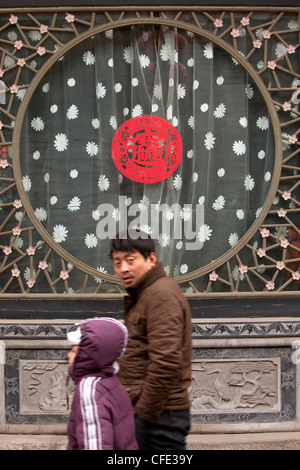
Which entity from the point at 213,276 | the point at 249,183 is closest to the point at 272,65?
the point at 249,183

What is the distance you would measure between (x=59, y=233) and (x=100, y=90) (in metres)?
1.12

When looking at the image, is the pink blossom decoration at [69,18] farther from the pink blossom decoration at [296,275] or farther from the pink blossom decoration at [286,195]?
the pink blossom decoration at [296,275]

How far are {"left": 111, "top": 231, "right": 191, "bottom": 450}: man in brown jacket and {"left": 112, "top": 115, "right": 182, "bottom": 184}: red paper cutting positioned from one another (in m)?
1.95

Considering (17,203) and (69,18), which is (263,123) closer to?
(69,18)

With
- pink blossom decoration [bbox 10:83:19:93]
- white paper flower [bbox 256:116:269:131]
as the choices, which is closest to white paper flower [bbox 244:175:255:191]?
white paper flower [bbox 256:116:269:131]

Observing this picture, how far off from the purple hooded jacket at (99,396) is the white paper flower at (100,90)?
2661mm

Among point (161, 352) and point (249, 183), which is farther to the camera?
point (249, 183)

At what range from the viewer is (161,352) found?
90.1 inches

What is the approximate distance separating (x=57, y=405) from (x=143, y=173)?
1.83m

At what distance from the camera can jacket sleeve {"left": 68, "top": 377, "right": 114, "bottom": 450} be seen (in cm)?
206

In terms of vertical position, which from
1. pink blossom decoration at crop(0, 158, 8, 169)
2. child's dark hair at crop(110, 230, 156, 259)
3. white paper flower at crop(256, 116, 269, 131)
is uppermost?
white paper flower at crop(256, 116, 269, 131)

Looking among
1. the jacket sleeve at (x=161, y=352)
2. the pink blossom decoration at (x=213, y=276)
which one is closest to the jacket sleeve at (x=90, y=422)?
the jacket sleeve at (x=161, y=352)

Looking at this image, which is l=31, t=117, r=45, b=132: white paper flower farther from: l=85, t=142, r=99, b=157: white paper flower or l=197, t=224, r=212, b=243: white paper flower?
l=197, t=224, r=212, b=243: white paper flower

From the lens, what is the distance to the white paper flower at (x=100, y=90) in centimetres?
446
